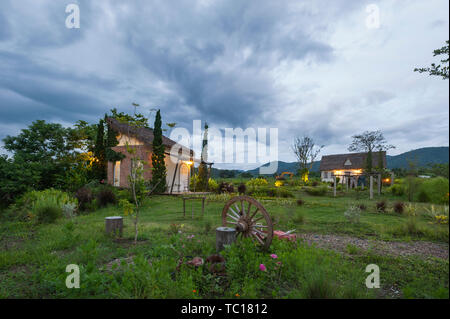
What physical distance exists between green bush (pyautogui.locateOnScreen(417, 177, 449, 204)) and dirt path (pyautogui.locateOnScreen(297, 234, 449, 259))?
2326 millimetres

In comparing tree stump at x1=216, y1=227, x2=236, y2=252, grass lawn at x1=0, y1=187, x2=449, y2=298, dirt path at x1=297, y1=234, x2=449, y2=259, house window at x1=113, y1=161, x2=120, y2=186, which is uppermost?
house window at x1=113, y1=161, x2=120, y2=186

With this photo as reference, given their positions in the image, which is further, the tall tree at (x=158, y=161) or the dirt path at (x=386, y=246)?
the tall tree at (x=158, y=161)

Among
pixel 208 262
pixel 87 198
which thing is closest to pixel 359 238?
pixel 208 262

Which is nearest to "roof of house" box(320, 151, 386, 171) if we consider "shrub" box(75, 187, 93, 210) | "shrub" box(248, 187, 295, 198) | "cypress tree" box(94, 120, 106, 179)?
"shrub" box(248, 187, 295, 198)

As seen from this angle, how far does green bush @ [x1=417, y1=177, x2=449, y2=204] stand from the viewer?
6.02ft

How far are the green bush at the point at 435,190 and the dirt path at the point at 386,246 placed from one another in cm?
233


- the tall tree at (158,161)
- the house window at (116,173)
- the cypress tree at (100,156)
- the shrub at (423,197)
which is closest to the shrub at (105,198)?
the tall tree at (158,161)

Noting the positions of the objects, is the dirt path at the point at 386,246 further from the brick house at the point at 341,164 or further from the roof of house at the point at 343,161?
the roof of house at the point at 343,161

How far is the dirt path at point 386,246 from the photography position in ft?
14.2

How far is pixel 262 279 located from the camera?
2.89m

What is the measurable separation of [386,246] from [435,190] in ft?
12.2

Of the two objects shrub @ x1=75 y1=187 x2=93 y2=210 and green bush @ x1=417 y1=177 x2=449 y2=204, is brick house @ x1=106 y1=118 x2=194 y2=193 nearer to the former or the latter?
shrub @ x1=75 y1=187 x2=93 y2=210
